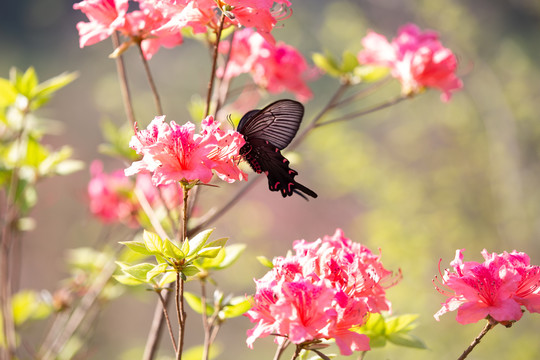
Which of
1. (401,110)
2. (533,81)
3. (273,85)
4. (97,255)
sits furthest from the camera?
(401,110)

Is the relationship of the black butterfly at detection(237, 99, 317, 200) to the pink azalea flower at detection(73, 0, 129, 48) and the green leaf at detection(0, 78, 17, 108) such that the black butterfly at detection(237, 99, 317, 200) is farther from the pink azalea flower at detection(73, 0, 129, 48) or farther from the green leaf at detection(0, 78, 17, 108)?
the green leaf at detection(0, 78, 17, 108)

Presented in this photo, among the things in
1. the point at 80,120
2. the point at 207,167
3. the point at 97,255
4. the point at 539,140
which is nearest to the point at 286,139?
the point at 207,167

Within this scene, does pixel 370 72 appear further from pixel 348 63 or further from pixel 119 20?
pixel 119 20

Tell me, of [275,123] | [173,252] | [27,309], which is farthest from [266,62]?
[27,309]

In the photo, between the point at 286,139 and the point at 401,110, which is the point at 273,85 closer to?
the point at 286,139

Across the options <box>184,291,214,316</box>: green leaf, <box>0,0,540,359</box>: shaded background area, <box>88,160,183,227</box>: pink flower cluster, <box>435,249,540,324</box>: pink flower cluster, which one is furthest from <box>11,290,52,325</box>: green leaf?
<box>0,0,540,359</box>: shaded background area

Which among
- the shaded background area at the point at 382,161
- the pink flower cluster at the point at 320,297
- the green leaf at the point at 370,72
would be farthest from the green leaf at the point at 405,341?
the shaded background area at the point at 382,161

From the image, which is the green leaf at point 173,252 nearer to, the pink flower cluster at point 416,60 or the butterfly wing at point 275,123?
Result: the butterfly wing at point 275,123
